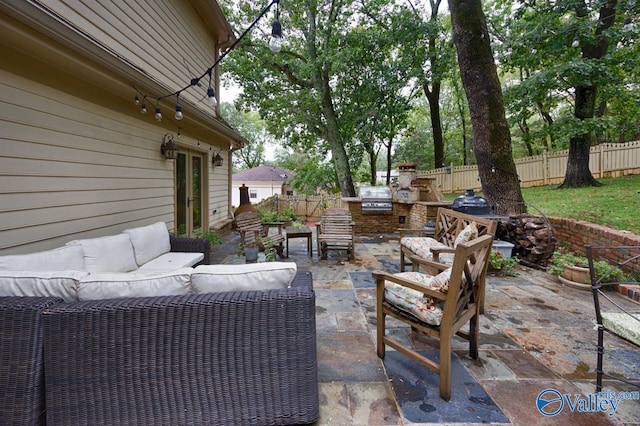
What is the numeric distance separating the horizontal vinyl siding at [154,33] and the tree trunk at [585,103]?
818cm

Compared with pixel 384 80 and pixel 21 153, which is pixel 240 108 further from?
pixel 21 153

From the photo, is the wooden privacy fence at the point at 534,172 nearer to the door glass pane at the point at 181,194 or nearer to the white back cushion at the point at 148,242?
the door glass pane at the point at 181,194

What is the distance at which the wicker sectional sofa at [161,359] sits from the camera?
1447mm

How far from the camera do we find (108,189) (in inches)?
145

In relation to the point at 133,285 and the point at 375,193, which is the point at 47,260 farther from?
the point at 375,193

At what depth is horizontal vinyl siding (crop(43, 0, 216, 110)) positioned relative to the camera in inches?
132

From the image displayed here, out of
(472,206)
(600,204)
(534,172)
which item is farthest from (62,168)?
(534,172)

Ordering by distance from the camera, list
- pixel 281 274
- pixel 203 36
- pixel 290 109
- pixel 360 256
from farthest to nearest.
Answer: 1. pixel 290 109
2. pixel 203 36
3. pixel 360 256
4. pixel 281 274

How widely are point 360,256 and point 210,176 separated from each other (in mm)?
4101

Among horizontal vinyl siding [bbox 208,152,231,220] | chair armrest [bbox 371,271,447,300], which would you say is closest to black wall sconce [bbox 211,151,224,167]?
horizontal vinyl siding [bbox 208,152,231,220]

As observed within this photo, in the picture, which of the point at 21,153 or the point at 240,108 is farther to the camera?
the point at 240,108

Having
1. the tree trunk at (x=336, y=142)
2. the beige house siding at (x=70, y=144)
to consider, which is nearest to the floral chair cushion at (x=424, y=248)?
the beige house siding at (x=70, y=144)

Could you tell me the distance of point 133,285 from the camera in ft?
5.40

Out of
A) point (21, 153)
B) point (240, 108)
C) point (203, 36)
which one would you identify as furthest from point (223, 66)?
point (21, 153)
